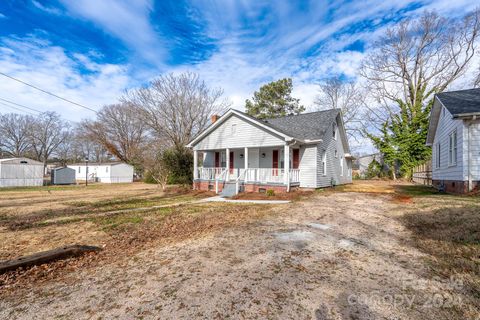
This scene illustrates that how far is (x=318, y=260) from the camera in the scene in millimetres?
3766

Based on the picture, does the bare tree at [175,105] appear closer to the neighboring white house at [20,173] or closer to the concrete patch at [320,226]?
the neighboring white house at [20,173]

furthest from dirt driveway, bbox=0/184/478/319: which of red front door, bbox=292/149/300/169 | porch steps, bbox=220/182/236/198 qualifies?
red front door, bbox=292/149/300/169

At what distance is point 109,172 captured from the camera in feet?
104

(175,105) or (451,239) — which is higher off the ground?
(175,105)

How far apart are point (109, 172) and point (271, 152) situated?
2573cm

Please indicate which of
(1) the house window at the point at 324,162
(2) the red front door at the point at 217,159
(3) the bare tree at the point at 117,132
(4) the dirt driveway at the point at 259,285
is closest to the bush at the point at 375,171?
(1) the house window at the point at 324,162

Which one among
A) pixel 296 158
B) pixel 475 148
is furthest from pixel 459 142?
pixel 296 158

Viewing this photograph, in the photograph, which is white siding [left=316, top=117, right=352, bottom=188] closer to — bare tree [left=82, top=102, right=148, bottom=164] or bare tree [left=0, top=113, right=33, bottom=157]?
bare tree [left=82, top=102, right=148, bottom=164]

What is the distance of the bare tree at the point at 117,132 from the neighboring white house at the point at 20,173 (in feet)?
40.6

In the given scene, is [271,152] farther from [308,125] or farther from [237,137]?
[308,125]

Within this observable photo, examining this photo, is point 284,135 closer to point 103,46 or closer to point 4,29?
point 103,46

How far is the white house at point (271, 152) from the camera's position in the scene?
45.8 feet


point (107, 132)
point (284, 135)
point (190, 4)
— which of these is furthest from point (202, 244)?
point (107, 132)

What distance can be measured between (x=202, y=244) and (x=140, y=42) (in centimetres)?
1664
